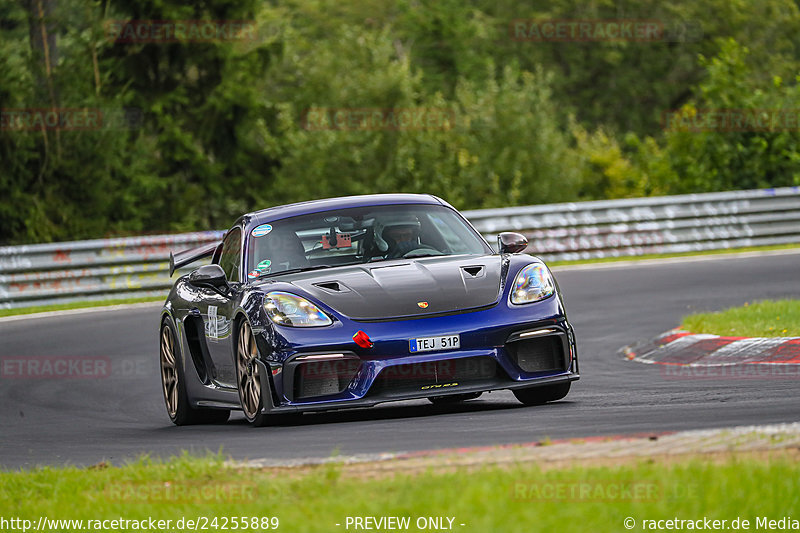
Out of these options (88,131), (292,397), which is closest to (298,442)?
(292,397)

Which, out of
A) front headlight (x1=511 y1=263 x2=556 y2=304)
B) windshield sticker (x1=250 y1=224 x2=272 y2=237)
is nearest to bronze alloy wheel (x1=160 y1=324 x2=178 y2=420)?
windshield sticker (x1=250 y1=224 x2=272 y2=237)

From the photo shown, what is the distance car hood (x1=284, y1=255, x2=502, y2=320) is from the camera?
838cm

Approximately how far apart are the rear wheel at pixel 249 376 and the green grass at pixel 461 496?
212 centimetres

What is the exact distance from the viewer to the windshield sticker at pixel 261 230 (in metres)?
9.75

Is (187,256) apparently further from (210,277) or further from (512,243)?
(512,243)

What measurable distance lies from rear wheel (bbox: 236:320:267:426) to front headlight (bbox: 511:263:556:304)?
1.61 meters

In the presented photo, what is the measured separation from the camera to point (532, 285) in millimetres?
8828

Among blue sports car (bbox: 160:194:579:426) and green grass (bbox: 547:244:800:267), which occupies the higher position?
blue sports car (bbox: 160:194:579:426)

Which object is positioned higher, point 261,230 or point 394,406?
point 261,230

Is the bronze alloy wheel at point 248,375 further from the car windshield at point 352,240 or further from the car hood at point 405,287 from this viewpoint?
Answer: the car windshield at point 352,240

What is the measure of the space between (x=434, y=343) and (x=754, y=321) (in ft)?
17.5

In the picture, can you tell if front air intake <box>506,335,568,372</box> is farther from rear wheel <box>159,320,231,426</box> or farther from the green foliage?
the green foliage

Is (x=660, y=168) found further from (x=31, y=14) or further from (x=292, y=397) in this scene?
(x=292, y=397)

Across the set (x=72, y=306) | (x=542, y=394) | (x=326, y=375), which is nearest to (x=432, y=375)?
(x=326, y=375)
